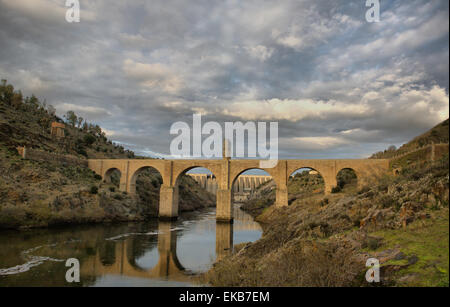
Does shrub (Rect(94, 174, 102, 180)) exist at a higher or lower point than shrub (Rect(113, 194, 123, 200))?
higher

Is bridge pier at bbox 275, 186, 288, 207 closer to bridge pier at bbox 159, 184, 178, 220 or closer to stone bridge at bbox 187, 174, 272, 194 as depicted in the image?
bridge pier at bbox 159, 184, 178, 220

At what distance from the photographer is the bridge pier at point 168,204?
3659 cm

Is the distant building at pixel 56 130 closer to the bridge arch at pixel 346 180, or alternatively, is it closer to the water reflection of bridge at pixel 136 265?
the water reflection of bridge at pixel 136 265

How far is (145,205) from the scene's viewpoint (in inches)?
1586

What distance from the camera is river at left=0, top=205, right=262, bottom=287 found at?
39.1 feet

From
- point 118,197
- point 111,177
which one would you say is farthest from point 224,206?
point 111,177

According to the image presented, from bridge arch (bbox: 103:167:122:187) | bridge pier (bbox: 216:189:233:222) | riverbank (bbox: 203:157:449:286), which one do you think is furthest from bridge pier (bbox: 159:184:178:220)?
riverbank (bbox: 203:157:449:286)

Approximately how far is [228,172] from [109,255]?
802 inches

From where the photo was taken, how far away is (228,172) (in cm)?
3534

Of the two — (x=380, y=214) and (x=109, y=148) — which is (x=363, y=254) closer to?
(x=380, y=214)

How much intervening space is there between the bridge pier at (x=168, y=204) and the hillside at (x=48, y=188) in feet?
9.37

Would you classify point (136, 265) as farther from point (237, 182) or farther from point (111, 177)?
point (237, 182)

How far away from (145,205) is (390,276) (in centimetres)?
3804
